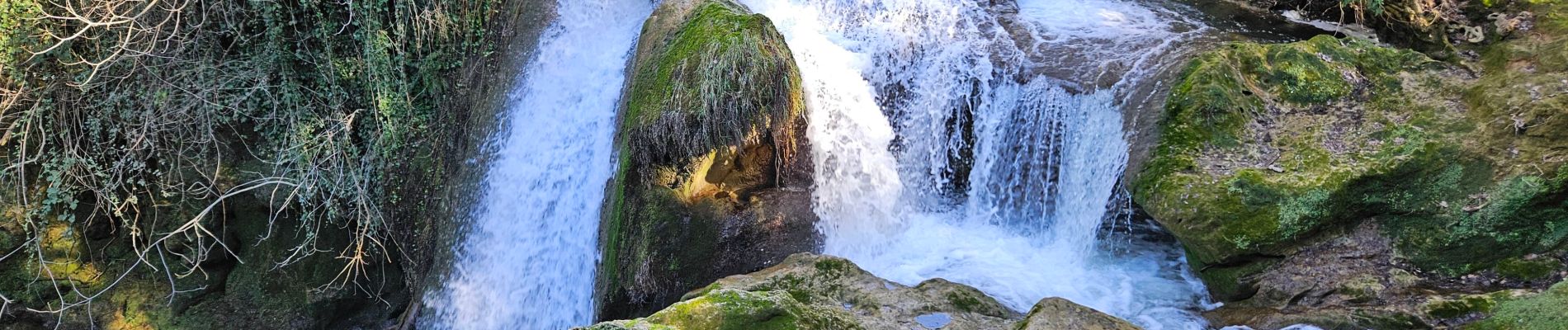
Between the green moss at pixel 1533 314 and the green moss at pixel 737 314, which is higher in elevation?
the green moss at pixel 1533 314

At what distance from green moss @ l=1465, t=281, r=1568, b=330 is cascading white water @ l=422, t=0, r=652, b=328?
468 centimetres

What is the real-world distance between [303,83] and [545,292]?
2.60 m

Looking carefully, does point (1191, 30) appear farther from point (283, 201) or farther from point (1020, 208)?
point (283, 201)

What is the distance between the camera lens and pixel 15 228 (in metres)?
6.21

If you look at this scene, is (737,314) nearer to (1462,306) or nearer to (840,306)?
(840,306)

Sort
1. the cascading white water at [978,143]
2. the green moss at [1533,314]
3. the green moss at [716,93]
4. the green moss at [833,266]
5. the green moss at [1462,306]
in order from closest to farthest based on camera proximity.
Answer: the green moss at [1533,314] → the green moss at [1462,306] → the green moss at [833,266] → the green moss at [716,93] → the cascading white water at [978,143]

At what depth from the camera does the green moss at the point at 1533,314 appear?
3.20 m

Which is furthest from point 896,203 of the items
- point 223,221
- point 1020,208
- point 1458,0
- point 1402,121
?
point 223,221

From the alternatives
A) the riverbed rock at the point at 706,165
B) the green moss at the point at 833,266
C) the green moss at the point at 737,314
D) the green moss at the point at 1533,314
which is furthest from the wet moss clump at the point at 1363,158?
the green moss at the point at 737,314

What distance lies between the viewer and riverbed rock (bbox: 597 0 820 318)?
5.14 m

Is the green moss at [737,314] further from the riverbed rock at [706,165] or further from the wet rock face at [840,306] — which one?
the riverbed rock at [706,165]

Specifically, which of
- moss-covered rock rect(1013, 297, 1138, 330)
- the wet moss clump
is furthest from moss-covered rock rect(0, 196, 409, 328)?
the wet moss clump

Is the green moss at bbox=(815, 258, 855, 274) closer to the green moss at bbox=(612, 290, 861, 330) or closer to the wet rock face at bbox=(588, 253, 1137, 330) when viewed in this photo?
the wet rock face at bbox=(588, 253, 1137, 330)

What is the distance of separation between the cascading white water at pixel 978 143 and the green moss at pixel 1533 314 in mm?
1664
